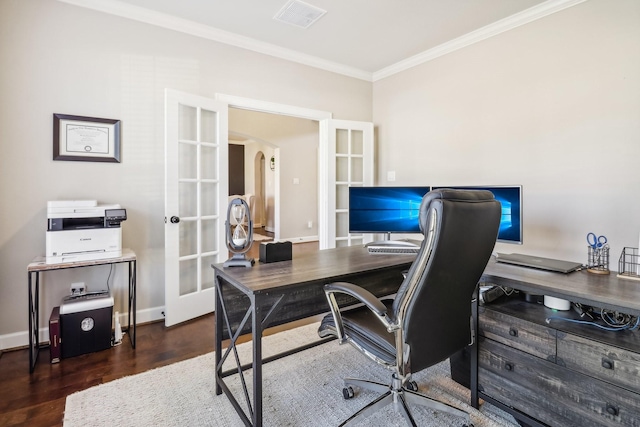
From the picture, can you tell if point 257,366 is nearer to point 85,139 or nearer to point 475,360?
point 475,360

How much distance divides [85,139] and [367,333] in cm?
266

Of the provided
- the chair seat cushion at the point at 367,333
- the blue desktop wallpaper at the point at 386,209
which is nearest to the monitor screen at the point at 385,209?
the blue desktop wallpaper at the point at 386,209

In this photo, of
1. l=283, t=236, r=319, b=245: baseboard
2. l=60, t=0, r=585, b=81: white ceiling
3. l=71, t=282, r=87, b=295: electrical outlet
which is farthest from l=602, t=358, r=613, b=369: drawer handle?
l=283, t=236, r=319, b=245: baseboard

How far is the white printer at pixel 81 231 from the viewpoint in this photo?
2268 millimetres

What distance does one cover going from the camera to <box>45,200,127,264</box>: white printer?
89.3 inches

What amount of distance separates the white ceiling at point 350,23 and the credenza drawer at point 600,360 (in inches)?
103

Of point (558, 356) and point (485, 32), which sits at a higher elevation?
point (485, 32)

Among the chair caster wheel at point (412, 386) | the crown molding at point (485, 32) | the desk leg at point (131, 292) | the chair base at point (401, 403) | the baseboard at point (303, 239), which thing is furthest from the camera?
the baseboard at point (303, 239)

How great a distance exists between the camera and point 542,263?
1.89 m

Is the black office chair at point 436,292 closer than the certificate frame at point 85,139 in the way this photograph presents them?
Yes

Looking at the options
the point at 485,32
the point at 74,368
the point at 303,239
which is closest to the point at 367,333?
the point at 74,368

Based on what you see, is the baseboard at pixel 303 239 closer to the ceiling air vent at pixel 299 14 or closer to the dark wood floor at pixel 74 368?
the dark wood floor at pixel 74 368

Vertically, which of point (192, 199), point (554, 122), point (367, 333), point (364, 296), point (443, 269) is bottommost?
point (367, 333)

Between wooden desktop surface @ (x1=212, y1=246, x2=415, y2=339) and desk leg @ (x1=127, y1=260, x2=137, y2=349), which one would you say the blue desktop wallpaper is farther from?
desk leg @ (x1=127, y1=260, x2=137, y2=349)
